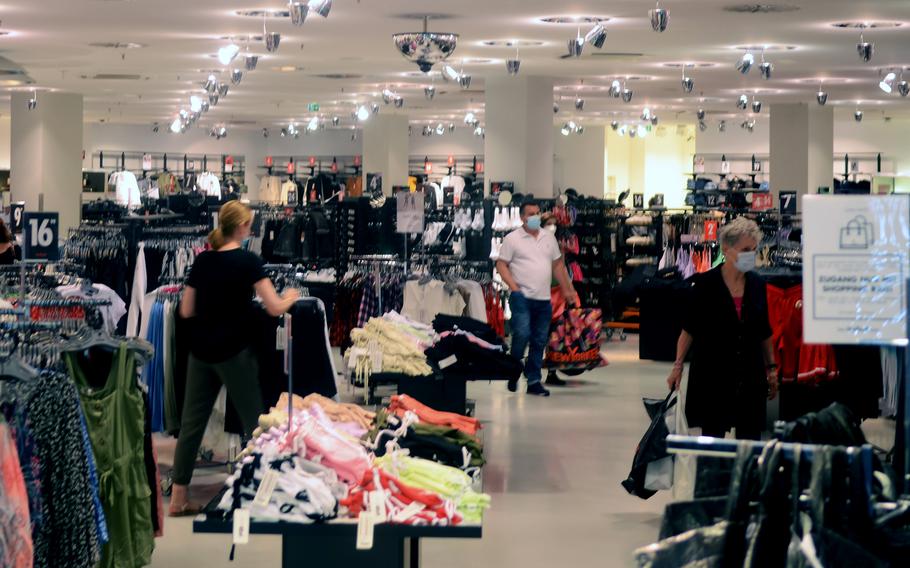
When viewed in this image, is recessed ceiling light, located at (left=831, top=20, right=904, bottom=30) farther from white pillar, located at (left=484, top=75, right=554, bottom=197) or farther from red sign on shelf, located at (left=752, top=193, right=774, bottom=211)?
white pillar, located at (left=484, top=75, right=554, bottom=197)

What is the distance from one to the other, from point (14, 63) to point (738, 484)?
16.3 meters

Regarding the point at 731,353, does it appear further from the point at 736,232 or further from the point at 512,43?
the point at 512,43

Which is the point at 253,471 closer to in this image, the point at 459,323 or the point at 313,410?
the point at 313,410

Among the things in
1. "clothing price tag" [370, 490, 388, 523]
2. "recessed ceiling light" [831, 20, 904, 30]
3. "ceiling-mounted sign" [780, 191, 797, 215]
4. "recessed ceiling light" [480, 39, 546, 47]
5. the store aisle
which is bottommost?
the store aisle

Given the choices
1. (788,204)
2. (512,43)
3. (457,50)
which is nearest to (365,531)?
(512,43)

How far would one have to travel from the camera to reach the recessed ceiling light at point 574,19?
12.6 meters

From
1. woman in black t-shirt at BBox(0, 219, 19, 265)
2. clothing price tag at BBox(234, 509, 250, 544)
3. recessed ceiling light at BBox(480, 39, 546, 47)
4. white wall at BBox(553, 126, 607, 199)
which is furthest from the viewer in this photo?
white wall at BBox(553, 126, 607, 199)

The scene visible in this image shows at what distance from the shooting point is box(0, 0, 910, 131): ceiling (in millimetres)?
12164

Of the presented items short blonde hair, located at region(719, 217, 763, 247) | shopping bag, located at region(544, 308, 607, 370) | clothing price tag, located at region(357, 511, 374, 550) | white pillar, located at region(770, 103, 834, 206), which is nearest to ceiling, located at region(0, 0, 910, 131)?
white pillar, located at region(770, 103, 834, 206)

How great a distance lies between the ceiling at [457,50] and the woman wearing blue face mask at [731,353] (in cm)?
547

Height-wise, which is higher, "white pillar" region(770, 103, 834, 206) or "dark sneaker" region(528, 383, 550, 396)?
"white pillar" region(770, 103, 834, 206)

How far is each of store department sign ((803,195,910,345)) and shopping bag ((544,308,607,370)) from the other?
9.35 meters

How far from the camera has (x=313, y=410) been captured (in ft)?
17.1

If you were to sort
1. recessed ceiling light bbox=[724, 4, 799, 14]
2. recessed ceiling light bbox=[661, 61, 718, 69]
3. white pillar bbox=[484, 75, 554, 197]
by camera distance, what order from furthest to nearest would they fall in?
white pillar bbox=[484, 75, 554, 197] → recessed ceiling light bbox=[661, 61, 718, 69] → recessed ceiling light bbox=[724, 4, 799, 14]
